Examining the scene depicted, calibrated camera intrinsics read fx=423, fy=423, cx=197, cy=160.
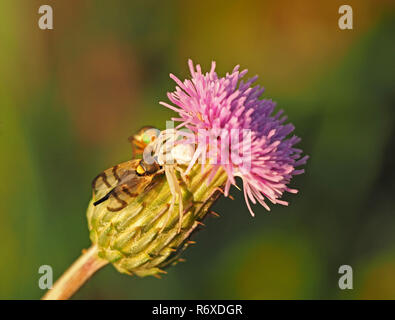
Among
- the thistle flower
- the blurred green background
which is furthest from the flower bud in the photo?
the blurred green background

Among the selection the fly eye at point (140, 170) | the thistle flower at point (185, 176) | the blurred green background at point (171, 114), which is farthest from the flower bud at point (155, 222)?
the blurred green background at point (171, 114)

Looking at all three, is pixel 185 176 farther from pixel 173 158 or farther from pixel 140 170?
pixel 140 170

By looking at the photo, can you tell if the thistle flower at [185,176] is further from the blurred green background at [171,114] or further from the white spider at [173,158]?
the blurred green background at [171,114]

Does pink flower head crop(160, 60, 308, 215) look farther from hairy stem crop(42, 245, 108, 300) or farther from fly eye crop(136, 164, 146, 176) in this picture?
hairy stem crop(42, 245, 108, 300)

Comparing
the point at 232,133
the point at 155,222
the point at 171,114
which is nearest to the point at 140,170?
the point at 155,222
